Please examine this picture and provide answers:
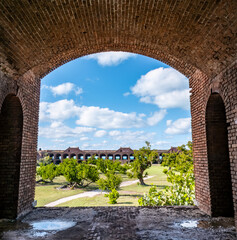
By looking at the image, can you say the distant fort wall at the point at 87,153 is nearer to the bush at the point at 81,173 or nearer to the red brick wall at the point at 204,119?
the bush at the point at 81,173

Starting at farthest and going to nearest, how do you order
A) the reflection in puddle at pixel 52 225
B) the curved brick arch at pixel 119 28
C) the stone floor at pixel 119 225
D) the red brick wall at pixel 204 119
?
the reflection in puddle at pixel 52 225 → the red brick wall at pixel 204 119 → the stone floor at pixel 119 225 → the curved brick arch at pixel 119 28

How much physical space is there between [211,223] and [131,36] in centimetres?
466

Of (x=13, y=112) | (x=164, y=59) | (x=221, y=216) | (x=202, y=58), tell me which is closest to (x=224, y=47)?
(x=202, y=58)

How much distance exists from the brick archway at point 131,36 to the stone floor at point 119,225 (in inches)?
25.2

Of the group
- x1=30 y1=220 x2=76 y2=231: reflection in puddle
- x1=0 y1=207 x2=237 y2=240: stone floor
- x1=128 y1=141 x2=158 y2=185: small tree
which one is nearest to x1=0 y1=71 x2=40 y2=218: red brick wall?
x1=0 y1=207 x2=237 y2=240: stone floor

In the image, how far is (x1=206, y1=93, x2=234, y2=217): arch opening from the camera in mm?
5426

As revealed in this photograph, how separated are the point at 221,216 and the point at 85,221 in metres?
3.29

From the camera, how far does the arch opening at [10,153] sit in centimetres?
535

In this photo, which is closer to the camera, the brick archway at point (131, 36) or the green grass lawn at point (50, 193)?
the brick archway at point (131, 36)

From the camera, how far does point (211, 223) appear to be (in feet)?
15.9

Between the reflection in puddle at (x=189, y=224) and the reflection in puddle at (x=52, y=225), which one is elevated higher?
the reflection in puddle at (x=189, y=224)

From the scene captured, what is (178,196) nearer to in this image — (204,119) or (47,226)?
(204,119)

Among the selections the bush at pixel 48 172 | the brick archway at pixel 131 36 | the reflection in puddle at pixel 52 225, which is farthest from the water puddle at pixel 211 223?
the bush at pixel 48 172

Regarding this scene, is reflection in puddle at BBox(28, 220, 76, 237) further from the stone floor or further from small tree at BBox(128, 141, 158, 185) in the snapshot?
small tree at BBox(128, 141, 158, 185)
